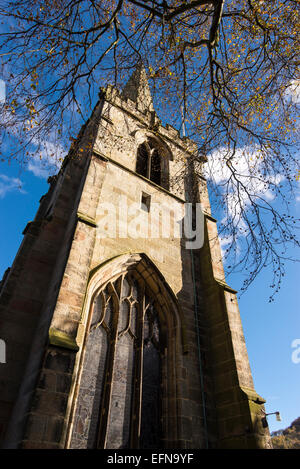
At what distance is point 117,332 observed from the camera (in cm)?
669

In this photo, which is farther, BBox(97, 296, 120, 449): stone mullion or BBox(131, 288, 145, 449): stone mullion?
BBox(131, 288, 145, 449): stone mullion

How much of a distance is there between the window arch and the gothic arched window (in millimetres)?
4993

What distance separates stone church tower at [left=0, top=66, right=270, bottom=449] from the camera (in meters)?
4.93

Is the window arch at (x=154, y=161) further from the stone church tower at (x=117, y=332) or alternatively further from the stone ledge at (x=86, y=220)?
the stone ledge at (x=86, y=220)

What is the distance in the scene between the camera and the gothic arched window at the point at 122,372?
5.48 m

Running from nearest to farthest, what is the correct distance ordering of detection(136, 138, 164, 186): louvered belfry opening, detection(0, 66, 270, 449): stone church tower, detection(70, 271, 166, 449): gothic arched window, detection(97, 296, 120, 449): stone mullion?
1. detection(0, 66, 270, 449): stone church tower
2. detection(97, 296, 120, 449): stone mullion
3. detection(70, 271, 166, 449): gothic arched window
4. detection(136, 138, 164, 186): louvered belfry opening

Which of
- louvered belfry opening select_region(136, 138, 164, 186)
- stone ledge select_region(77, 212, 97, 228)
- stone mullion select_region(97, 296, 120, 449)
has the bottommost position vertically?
stone mullion select_region(97, 296, 120, 449)

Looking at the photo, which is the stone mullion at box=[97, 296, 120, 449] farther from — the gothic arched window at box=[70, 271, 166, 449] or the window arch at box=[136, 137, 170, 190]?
the window arch at box=[136, 137, 170, 190]

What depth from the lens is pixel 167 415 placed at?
626 centimetres

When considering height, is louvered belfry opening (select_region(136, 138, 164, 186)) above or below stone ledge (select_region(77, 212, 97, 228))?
above

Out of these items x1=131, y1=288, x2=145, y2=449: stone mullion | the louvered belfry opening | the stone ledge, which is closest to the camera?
x1=131, y1=288, x2=145, y2=449: stone mullion

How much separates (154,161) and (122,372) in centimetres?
856

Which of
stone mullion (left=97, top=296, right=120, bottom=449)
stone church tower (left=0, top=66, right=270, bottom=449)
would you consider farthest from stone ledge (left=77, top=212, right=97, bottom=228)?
stone mullion (left=97, top=296, right=120, bottom=449)
